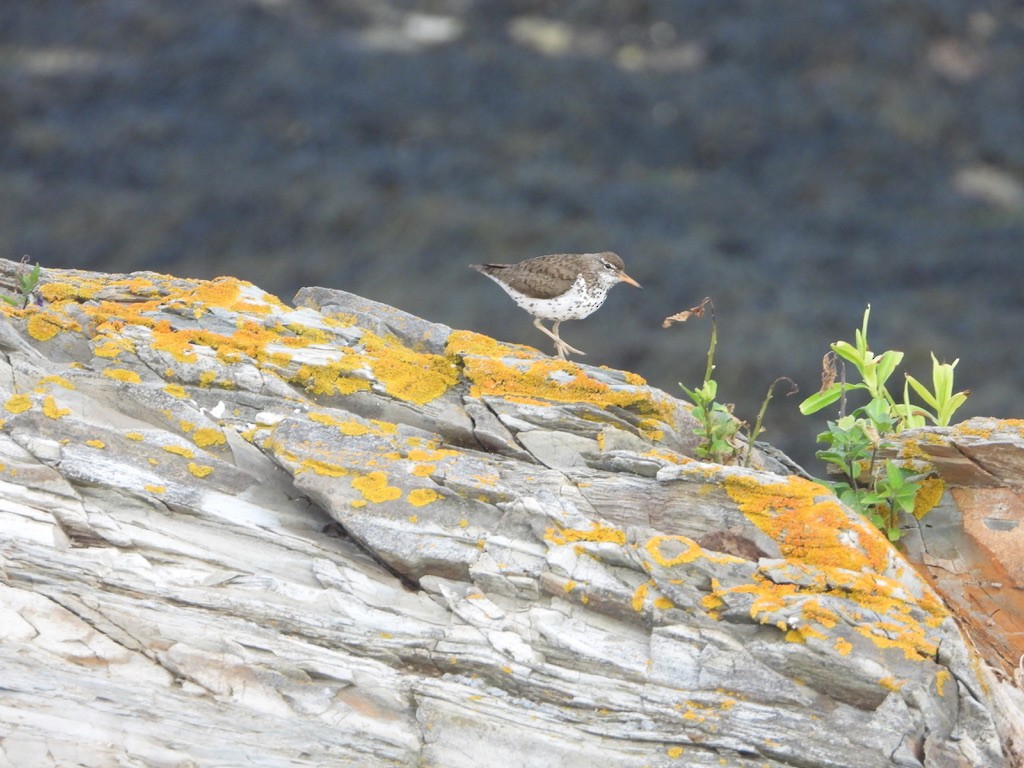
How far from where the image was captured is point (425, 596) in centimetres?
617

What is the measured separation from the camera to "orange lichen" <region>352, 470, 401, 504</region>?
6480 mm

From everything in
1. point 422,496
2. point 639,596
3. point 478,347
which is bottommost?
point 639,596

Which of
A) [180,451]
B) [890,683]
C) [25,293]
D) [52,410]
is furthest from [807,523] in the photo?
[25,293]

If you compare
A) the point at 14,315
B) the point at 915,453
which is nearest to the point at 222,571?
the point at 14,315

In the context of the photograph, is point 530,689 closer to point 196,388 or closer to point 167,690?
point 167,690

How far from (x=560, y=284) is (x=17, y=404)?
5031 millimetres

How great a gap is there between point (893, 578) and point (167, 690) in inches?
157

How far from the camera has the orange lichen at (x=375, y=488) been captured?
648 centimetres

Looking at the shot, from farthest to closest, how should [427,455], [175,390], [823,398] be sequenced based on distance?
[823,398], [175,390], [427,455]

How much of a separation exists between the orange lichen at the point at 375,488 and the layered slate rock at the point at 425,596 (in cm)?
1

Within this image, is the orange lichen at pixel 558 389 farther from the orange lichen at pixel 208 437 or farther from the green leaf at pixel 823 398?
the orange lichen at pixel 208 437

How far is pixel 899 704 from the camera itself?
5.50 m

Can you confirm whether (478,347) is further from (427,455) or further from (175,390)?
(175,390)

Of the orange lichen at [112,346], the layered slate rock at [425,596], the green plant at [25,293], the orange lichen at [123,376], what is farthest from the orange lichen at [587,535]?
the green plant at [25,293]
